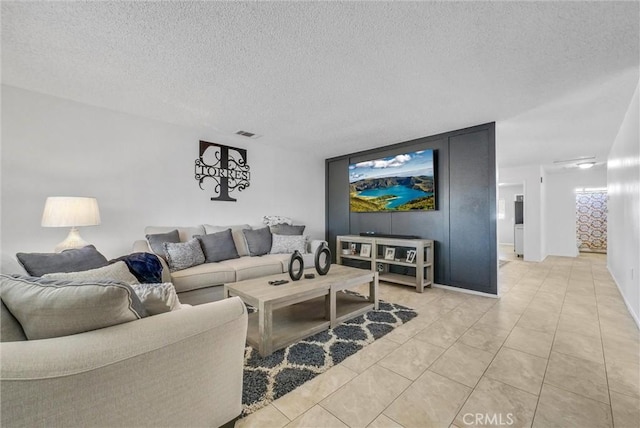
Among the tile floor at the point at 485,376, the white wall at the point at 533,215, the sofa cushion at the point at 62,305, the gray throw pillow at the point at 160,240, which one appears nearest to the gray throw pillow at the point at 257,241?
the gray throw pillow at the point at 160,240

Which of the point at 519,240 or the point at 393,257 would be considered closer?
the point at 393,257

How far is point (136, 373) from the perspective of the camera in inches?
38.1

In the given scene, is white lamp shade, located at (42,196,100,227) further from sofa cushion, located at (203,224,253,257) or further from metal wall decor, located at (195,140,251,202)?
metal wall decor, located at (195,140,251,202)

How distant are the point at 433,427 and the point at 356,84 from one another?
261 cm

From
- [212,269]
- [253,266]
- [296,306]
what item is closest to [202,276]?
[212,269]

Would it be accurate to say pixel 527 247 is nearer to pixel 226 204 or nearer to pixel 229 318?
pixel 226 204

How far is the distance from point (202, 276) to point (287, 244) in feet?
4.66

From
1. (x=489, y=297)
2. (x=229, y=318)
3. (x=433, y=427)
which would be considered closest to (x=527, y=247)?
(x=489, y=297)

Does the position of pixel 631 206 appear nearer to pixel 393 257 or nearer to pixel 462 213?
pixel 462 213

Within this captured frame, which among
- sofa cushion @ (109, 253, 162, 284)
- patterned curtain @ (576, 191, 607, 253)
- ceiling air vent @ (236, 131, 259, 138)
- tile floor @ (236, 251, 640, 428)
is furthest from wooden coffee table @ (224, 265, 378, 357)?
patterned curtain @ (576, 191, 607, 253)

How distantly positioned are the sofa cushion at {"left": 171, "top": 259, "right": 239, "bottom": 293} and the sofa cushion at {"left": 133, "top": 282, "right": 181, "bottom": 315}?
5.12 feet

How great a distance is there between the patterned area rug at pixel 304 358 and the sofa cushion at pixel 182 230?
1.96 metres

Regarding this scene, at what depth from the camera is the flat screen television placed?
414 centimetres

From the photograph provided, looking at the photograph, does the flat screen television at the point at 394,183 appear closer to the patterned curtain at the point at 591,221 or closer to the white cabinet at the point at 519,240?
the white cabinet at the point at 519,240
